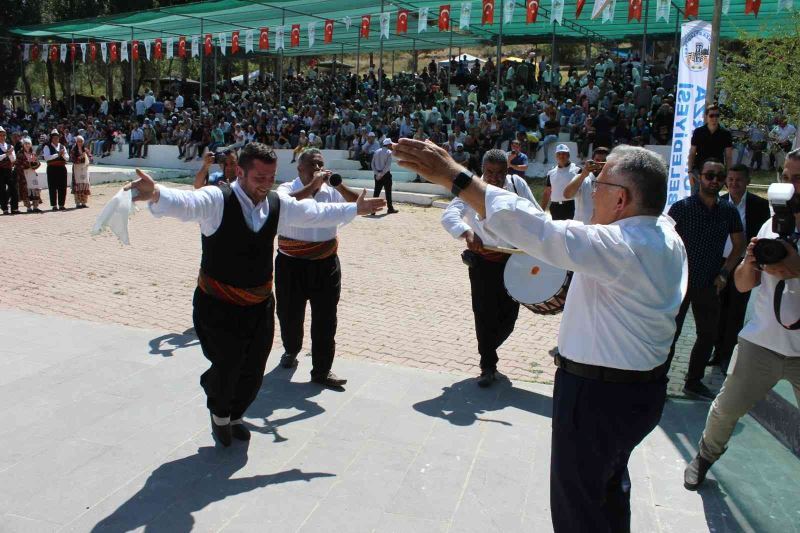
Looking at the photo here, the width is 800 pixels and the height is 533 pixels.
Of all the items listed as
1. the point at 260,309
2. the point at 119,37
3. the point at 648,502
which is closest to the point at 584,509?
the point at 648,502

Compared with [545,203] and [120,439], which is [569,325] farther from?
[545,203]

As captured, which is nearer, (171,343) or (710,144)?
(171,343)

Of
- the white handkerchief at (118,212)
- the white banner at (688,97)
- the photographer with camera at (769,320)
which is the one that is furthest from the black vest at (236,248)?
the white banner at (688,97)

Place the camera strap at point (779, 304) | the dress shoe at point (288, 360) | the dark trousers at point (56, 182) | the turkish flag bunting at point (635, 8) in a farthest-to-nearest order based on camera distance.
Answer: the dark trousers at point (56, 182), the turkish flag bunting at point (635, 8), the dress shoe at point (288, 360), the camera strap at point (779, 304)

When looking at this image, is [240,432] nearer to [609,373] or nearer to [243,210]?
[243,210]

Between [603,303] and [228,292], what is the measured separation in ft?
7.59

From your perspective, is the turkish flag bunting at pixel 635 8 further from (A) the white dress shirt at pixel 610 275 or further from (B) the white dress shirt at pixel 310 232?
(A) the white dress shirt at pixel 610 275

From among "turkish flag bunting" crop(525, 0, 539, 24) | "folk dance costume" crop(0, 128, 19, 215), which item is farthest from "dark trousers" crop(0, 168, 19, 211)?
"turkish flag bunting" crop(525, 0, 539, 24)

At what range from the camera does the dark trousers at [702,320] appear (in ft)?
17.8

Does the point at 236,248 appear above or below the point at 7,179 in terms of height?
above

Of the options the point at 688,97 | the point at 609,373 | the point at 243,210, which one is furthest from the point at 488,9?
the point at 609,373

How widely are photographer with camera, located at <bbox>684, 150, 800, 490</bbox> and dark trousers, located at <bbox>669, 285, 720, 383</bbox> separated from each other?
1588 millimetres

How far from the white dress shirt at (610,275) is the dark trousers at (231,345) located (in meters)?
2.12

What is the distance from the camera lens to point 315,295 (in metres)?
5.59
